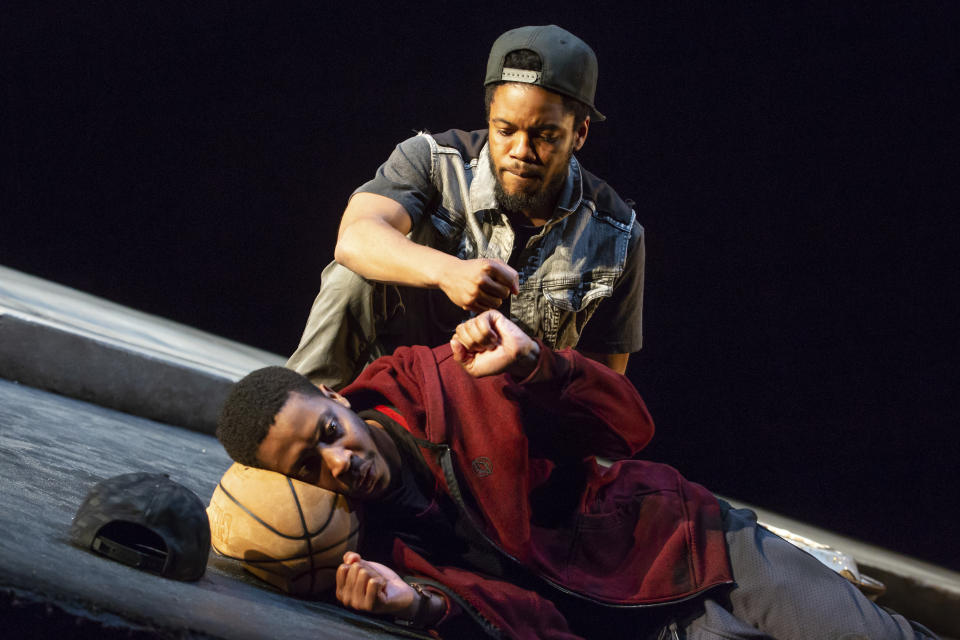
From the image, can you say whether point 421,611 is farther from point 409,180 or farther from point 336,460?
point 409,180

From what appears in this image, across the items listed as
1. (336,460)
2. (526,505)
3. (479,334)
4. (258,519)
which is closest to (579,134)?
(479,334)

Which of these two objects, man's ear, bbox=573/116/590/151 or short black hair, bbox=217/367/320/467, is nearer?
short black hair, bbox=217/367/320/467

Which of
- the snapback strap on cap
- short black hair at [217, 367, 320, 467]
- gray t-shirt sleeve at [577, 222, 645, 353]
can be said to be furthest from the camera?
gray t-shirt sleeve at [577, 222, 645, 353]

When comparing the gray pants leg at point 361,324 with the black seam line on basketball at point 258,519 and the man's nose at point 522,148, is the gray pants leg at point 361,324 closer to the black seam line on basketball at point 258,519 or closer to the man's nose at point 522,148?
the man's nose at point 522,148

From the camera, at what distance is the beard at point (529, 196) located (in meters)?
1.96

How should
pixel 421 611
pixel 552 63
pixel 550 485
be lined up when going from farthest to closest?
1. pixel 552 63
2. pixel 550 485
3. pixel 421 611

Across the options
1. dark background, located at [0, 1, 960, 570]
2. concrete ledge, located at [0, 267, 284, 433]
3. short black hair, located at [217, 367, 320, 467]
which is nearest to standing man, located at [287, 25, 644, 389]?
short black hair, located at [217, 367, 320, 467]

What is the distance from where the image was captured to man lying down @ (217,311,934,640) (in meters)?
1.34

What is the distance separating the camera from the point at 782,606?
1468 mm

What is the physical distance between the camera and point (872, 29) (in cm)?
316

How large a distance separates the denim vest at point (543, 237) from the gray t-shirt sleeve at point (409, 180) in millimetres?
20

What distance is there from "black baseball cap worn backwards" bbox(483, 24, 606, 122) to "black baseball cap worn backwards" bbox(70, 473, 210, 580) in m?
1.10

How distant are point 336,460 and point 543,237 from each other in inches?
37.0

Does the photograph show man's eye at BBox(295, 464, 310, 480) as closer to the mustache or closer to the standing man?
the standing man
